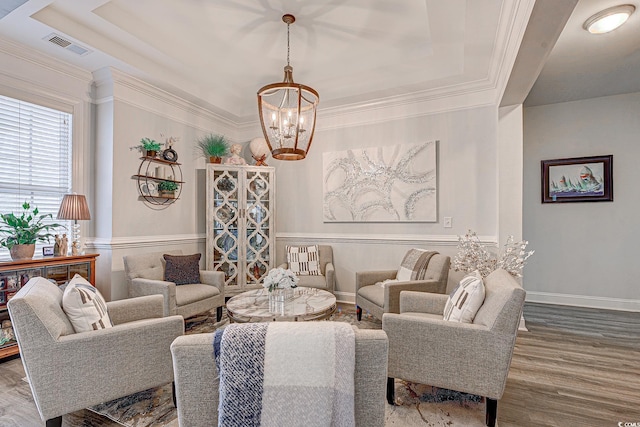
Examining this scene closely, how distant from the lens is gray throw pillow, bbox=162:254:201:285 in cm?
346

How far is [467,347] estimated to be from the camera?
182 cm

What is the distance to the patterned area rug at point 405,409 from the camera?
1890 millimetres

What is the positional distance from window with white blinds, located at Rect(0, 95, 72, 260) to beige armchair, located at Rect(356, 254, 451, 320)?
3.10 meters

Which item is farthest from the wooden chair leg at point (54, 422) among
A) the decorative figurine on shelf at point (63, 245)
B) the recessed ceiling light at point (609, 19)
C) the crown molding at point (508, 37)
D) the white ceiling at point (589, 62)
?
the recessed ceiling light at point (609, 19)

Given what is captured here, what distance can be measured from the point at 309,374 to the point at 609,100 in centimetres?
527

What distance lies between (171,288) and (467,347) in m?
2.48

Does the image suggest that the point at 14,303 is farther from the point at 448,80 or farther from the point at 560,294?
the point at 560,294

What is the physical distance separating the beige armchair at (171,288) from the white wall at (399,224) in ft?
4.74

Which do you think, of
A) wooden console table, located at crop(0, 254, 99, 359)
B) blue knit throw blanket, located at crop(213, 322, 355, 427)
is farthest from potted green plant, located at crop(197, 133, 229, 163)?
blue knit throw blanket, located at crop(213, 322, 355, 427)

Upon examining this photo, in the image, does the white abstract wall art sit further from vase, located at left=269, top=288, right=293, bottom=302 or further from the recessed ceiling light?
vase, located at left=269, top=288, right=293, bottom=302

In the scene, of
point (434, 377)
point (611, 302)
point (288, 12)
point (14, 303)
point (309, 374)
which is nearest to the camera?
point (309, 374)

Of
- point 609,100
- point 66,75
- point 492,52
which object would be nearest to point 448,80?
point 492,52

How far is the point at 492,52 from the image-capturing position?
308 cm

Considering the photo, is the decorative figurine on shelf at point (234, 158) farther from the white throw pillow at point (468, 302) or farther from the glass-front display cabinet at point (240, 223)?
the white throw pillow at point (468, 302)
